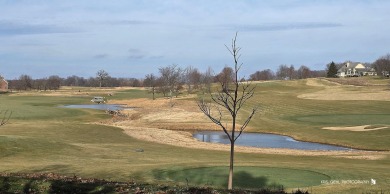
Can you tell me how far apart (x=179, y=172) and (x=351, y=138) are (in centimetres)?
2912

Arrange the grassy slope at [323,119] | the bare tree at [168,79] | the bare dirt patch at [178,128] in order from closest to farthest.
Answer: the bare dirt patch at [178,128], the grassy slope at [323,119], the bare tree at [168,79]

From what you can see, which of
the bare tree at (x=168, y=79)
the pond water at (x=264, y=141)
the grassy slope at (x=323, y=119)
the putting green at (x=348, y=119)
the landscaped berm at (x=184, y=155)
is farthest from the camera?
the bare tree at (x=168, y=79)

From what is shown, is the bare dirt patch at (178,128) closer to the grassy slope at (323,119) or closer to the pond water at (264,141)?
the pond water at (264,141)

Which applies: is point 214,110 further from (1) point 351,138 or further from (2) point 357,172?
(2) point 357,172

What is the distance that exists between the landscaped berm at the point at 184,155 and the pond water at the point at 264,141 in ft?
5.51

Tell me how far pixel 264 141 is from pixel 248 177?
27.3m

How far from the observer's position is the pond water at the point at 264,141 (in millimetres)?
42344

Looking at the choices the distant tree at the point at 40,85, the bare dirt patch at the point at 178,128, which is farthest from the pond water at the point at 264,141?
the distant tree at the point at 40,85

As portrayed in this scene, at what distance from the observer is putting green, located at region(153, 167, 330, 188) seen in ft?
60.1

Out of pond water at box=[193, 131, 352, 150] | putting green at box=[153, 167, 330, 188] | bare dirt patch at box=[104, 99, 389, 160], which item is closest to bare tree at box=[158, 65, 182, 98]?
bare dirt patch at box=[104, 99, 389, 160]

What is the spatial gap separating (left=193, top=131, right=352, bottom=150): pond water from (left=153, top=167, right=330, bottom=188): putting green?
20503 mm

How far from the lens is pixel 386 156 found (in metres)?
31.2

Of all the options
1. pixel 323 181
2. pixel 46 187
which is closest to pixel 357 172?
pixel 323 181

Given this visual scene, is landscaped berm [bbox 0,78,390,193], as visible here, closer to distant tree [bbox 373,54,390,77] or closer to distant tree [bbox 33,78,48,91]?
distant tree [bbox 373,54,390,77]
